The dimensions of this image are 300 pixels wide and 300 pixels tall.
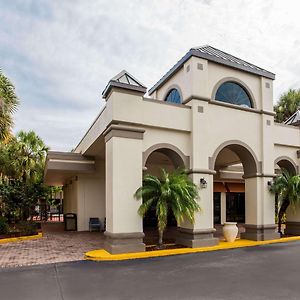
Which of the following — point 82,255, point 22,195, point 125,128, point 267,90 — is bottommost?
point 82,255

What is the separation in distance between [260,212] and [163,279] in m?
7.41

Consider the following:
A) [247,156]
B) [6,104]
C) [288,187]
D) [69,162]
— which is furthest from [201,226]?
[6,104]

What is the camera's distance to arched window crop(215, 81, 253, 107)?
13562mm

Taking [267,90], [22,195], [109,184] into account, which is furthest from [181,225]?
[22,195]

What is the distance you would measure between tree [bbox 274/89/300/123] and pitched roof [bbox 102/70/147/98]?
19036mm

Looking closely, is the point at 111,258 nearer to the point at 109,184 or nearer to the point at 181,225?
the point at 109,184

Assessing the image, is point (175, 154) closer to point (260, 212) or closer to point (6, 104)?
point (260, 212)

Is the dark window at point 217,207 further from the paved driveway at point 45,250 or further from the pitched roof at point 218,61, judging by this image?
the paved driveway at point 45,250

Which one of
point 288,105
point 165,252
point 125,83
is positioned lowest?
point 165,252

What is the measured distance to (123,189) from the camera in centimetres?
1080

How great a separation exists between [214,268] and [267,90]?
354 inches

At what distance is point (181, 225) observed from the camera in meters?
12.6

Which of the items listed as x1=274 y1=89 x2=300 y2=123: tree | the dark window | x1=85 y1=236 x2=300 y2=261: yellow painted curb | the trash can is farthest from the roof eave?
x1=274 y1=89 x2=300 y2=123: tree

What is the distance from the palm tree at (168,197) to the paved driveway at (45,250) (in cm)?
280
